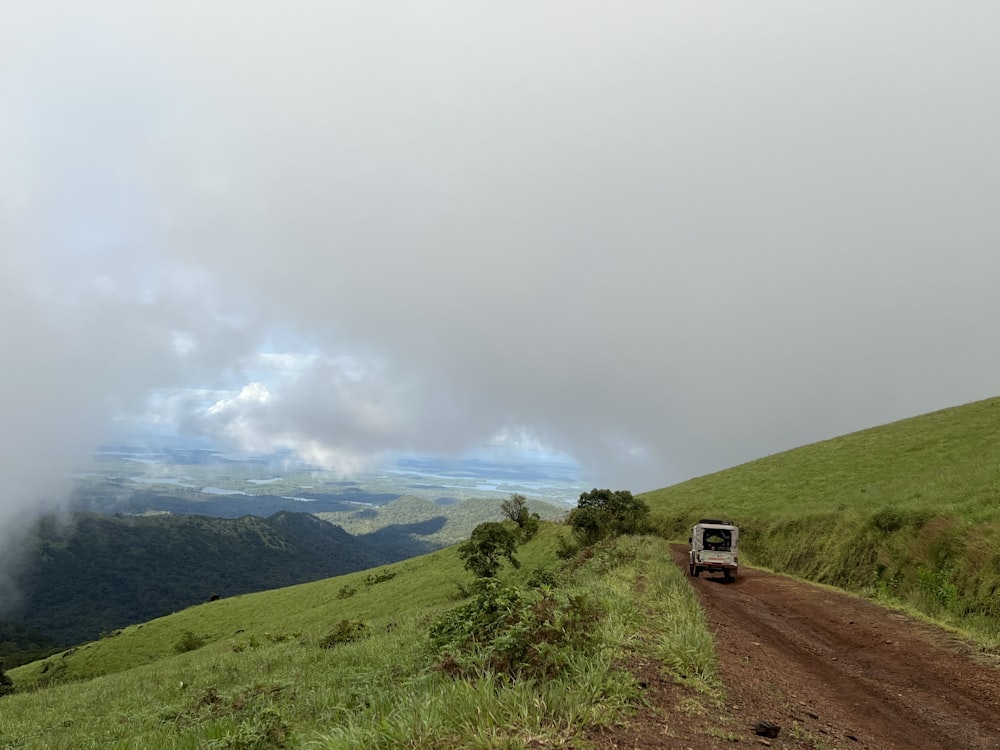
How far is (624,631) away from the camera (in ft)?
30.0

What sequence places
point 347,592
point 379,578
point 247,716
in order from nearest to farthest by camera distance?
point 247,716, point 347,592, point 379,578

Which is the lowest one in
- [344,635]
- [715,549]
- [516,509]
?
[344,635]

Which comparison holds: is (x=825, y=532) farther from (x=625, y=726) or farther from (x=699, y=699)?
(x=625, y=726)

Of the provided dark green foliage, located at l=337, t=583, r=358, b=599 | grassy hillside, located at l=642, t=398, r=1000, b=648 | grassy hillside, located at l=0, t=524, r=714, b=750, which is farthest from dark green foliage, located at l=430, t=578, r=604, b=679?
dark green foliage, located at l=337, t=583, r=358, b=599

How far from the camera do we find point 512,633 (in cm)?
757

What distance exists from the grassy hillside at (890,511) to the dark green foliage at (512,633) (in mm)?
12225

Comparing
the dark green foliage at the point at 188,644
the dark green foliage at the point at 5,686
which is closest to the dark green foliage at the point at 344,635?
the dark green foliage at the point at 188,644

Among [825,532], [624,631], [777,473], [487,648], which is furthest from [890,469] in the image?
[487,648]

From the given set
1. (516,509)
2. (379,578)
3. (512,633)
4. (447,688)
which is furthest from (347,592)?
Answer: (447,688)

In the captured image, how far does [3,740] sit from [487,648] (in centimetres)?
1723

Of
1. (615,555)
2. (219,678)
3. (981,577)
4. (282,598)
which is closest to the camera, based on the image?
(981,577)

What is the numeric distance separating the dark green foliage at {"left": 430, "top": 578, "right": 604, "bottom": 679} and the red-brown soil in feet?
3.98

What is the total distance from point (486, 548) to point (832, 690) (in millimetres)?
37661

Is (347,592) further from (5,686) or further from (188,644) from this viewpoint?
(5,686)
